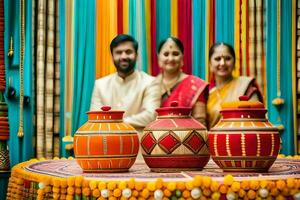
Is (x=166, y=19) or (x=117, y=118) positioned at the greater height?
(x=166, y=19)

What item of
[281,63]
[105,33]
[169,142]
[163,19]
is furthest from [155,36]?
[169,142]

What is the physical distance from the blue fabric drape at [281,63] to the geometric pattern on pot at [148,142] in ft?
8.39

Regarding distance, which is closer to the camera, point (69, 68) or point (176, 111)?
point (176, 111)

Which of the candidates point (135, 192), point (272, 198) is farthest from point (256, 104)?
Result: point (135, 192)

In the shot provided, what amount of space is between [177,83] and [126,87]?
37cm

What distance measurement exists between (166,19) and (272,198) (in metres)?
3.12

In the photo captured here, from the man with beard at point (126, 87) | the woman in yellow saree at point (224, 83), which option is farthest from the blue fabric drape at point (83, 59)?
the woman in yellow saree at point (224, 83)

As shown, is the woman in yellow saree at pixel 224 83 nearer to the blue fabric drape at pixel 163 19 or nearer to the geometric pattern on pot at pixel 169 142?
the blue fabric drape at pixel 163 19

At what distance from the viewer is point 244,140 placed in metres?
1.66

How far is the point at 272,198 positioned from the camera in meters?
1.49

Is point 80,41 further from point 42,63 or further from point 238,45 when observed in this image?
point 238,45

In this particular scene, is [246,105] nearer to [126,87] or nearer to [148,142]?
[148,142]

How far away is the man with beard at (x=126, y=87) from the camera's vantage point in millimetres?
4066

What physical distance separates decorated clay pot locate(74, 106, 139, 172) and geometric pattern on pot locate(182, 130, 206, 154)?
0.53 ft
